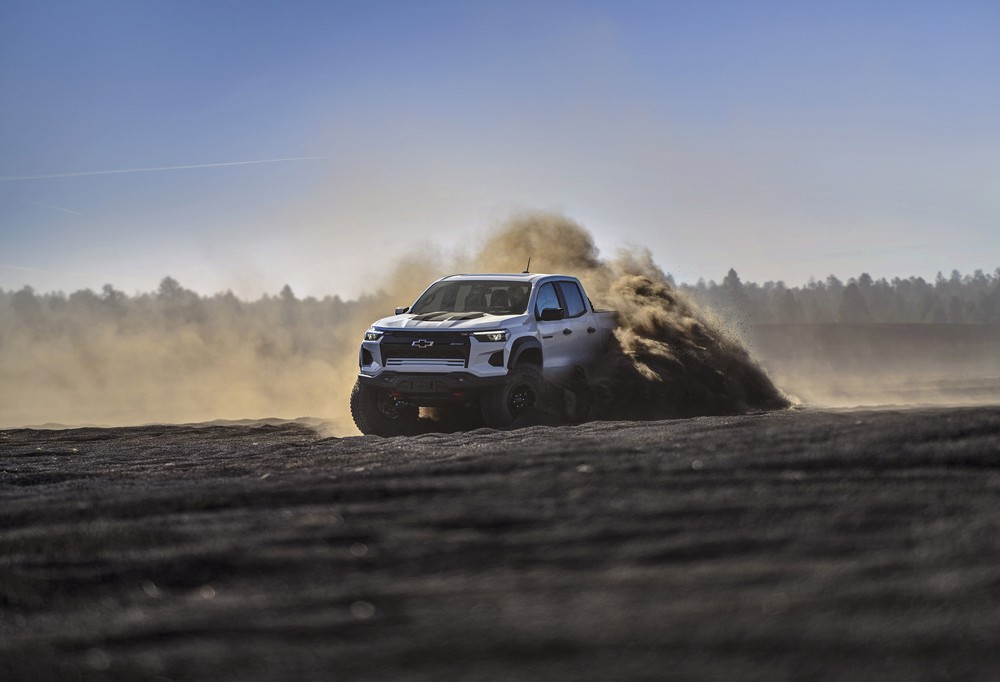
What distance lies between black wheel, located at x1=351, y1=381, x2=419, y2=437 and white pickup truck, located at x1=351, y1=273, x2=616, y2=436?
0.5 inches

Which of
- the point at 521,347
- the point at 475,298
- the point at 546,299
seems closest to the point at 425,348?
the point at 521,347

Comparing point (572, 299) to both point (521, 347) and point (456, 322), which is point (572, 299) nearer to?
point (521, 347)

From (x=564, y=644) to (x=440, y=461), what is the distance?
4120 mm

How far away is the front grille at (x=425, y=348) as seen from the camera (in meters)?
13.8

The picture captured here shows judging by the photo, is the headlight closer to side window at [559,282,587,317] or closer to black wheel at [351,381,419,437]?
black wheel at [351,381,419,437]

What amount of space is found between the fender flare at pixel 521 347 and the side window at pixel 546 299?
423mm

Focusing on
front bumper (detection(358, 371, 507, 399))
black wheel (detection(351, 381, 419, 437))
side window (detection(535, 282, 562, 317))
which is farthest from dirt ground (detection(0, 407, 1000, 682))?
side window (detection(535, 282, 562, 317))

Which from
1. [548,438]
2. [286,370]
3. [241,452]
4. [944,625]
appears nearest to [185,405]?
[286,370]

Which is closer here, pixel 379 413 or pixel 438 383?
pixel 438 383

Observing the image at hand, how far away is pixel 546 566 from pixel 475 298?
10.00 metres

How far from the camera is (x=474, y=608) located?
16.1 ft

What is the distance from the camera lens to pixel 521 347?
14.1 metres

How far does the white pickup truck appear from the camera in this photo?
45.2 ft

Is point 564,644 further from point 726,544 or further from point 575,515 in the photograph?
point 575,515
